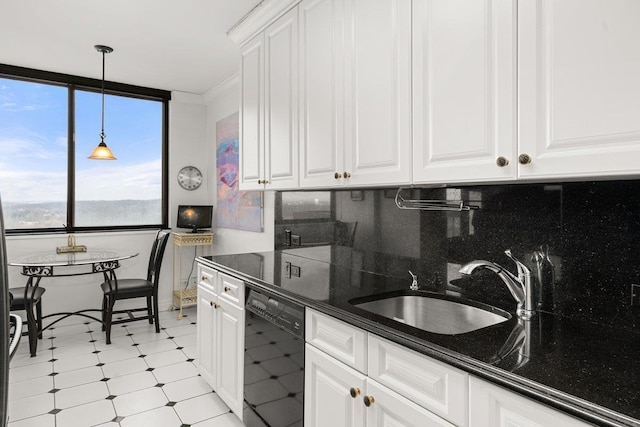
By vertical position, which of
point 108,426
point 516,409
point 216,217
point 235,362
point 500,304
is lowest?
point 108,426

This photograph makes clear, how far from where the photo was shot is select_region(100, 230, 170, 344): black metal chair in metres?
3.69

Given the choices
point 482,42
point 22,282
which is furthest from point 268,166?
point 22,282

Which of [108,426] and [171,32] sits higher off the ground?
[171,32]

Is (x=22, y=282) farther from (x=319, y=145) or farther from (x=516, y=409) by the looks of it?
(x=516, y=409)

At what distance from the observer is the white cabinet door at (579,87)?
3.23 ft

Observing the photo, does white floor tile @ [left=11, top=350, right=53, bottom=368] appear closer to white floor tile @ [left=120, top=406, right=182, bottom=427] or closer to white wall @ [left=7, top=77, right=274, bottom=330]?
white wall @ [left=7, top=77, right=274, bottom=330]

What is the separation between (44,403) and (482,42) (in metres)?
3.32

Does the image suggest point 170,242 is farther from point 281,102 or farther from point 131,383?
point 281,102

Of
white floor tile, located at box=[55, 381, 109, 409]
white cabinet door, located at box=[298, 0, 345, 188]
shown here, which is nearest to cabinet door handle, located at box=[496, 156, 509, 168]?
white cabinet door, located at box=[298, 0, 345, 188]

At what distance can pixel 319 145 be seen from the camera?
A: 7.00 ft

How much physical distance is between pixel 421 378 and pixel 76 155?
A: 4.49m

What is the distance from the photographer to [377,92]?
5.69 ft

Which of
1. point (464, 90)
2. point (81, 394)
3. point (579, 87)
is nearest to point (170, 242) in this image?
point (81, 394)

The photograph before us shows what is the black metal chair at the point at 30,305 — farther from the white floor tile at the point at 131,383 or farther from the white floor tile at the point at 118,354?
the white floor tile at the point at 131,383
